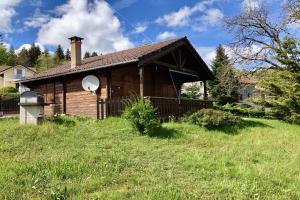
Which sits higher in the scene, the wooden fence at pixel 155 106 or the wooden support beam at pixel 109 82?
the wooden support beam at pixel 109 82

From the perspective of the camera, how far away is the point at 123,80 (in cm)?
1773

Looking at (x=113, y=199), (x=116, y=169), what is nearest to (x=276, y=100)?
(x=116, y=169)

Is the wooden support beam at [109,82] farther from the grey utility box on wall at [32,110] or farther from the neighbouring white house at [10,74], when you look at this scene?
the neighbouring white house at [10,74]

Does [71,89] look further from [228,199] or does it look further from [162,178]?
[228,199]

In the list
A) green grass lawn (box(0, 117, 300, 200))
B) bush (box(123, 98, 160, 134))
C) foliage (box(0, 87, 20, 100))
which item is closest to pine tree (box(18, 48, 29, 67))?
foliage (box(0, 87, 20, 100))

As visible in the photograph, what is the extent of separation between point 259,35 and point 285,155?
60.6ft

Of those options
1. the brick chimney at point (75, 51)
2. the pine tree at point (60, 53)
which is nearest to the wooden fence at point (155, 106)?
the brick chimney at point (75, 51)

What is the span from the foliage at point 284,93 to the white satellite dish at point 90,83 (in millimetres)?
9657

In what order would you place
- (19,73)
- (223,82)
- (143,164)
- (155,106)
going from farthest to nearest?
1. (19,73)
2. (223,82)
3. (155,106)
4. (143,164)

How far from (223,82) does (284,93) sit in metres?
8.81

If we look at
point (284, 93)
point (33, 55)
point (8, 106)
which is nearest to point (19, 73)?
point (8, 106)

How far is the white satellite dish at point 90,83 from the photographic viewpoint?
1678 centimetres

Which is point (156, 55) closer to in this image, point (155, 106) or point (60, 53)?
point (155, 106)

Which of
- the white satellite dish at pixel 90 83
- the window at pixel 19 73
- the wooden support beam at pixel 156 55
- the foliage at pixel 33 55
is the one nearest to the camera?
the wooden support beam at pixel 156 55
